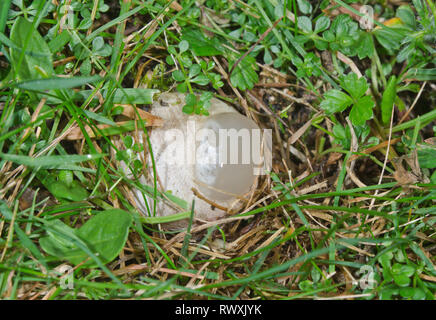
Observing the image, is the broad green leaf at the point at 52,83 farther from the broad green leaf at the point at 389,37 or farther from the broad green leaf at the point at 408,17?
the broad green leaf at the point at 408,17

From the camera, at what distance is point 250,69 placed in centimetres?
212

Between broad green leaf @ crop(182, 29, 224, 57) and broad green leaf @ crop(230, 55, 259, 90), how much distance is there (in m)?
0.11

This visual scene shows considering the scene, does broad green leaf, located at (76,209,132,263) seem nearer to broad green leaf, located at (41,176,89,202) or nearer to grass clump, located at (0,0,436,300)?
grass clump, located at (0,0,436,300)

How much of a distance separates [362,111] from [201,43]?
859mm

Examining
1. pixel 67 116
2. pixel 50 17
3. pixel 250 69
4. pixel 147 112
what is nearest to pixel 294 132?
pixel 250 69

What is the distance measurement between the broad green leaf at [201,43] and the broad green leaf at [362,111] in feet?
2.38

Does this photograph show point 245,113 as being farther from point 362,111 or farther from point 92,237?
point 92,237

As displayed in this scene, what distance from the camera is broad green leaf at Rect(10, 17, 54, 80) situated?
5.80ft

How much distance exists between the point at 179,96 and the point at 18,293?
3.61ft

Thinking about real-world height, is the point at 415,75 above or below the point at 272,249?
above

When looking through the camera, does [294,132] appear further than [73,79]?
Yes
